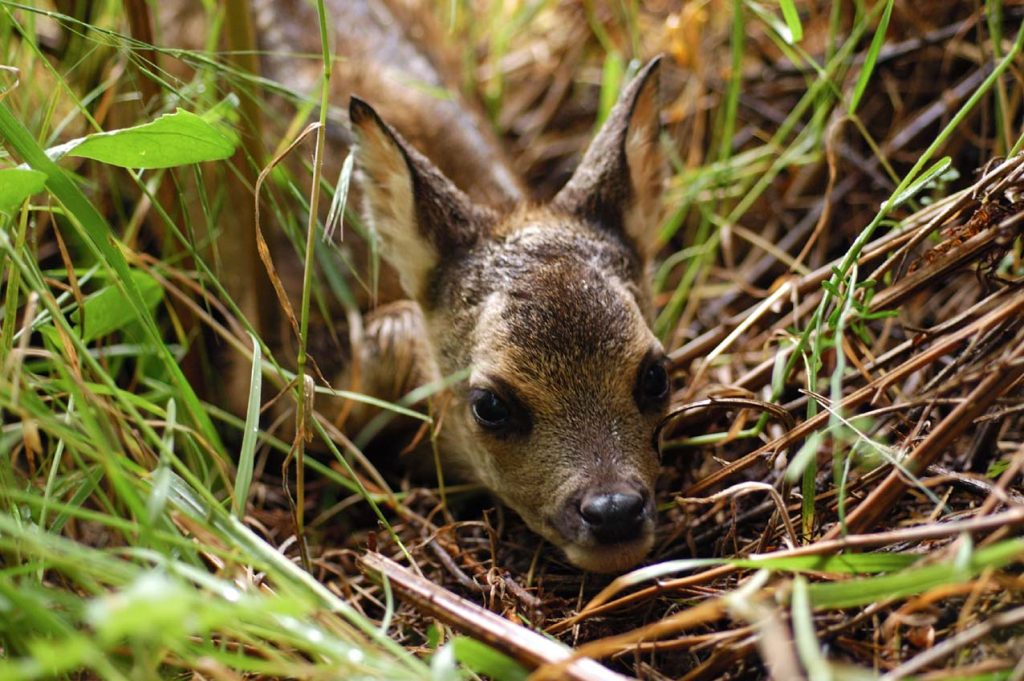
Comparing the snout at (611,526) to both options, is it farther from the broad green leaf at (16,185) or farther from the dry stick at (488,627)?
the broad green leaf at (16,185)

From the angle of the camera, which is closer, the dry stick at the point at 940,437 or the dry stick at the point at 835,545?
the dry stick at the point at 835,545

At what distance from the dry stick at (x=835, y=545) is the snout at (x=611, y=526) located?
5.1 inches

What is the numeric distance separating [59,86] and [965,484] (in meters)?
2.64

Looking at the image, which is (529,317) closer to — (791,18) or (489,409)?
(489,409)

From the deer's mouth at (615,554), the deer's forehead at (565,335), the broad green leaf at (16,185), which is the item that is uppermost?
the deer's forehead at (565,335)

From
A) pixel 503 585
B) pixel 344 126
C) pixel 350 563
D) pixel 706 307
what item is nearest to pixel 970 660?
pixel 503 585

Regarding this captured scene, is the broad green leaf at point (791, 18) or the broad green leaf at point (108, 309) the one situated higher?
the broad green leaf at point (791, 18)

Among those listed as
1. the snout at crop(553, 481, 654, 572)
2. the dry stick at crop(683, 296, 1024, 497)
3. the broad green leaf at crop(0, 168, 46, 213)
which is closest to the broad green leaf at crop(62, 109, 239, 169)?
the broad green leaf at crop(0, 168, 46, 213)

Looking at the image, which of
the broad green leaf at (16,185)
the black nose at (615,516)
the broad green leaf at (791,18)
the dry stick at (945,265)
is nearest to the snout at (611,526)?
the black nose at (615,516)

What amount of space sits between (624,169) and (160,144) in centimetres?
167

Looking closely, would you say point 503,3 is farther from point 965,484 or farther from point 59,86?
point 965,484

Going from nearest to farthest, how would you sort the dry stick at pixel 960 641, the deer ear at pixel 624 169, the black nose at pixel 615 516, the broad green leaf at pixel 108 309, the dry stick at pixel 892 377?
1. the dry stick at pixel 960 641
2. the dry stick at pixel 892 377
3. the black nose at pixel 615 516
4. the broad green leaf at pixel 108 309
5. the deer ear at pixel 624 169

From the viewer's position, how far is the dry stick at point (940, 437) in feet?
6.70

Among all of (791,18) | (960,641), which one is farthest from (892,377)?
(791,18)
